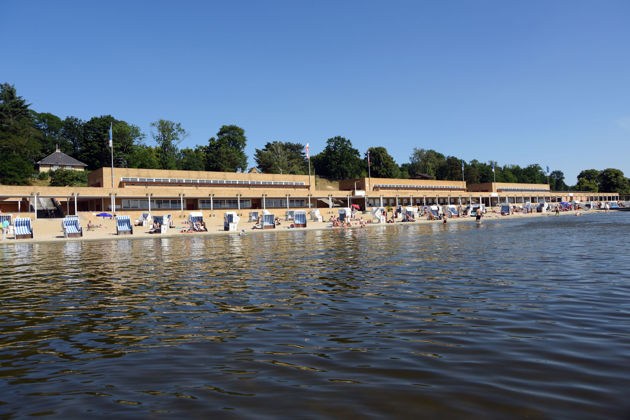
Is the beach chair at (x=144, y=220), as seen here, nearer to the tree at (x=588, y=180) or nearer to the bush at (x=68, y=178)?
the bush at (x=68, y=178)

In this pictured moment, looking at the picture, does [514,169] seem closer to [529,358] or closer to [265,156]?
[265,156]

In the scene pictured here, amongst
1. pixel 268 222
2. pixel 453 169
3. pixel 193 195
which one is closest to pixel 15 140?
pixel 193 195

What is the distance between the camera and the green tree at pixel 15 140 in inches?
2066

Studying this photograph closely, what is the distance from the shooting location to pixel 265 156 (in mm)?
91438

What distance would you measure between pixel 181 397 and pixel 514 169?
150 metres

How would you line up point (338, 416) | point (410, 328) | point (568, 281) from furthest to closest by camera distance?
point (568, 281) < point (410, 328) < point (338, 416)

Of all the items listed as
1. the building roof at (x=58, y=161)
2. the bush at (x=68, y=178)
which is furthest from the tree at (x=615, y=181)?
the building roof at (x=58, y=161)

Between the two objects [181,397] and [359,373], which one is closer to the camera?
[181,397]

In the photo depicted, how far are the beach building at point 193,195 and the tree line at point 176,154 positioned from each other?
9.87m

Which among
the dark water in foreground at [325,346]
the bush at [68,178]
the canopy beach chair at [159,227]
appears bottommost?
the dark water in foreground at [325,346]

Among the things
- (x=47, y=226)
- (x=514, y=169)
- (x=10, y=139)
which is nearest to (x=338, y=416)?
(x=47, y=226)

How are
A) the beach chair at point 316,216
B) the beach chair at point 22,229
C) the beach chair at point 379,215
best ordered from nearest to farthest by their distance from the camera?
the beach chair at point 22,229 → the beach chair at point 379,215 → the beach chair at point 316,216

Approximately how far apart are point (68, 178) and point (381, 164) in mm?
66305

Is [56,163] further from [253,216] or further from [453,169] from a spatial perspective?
[453,169]
